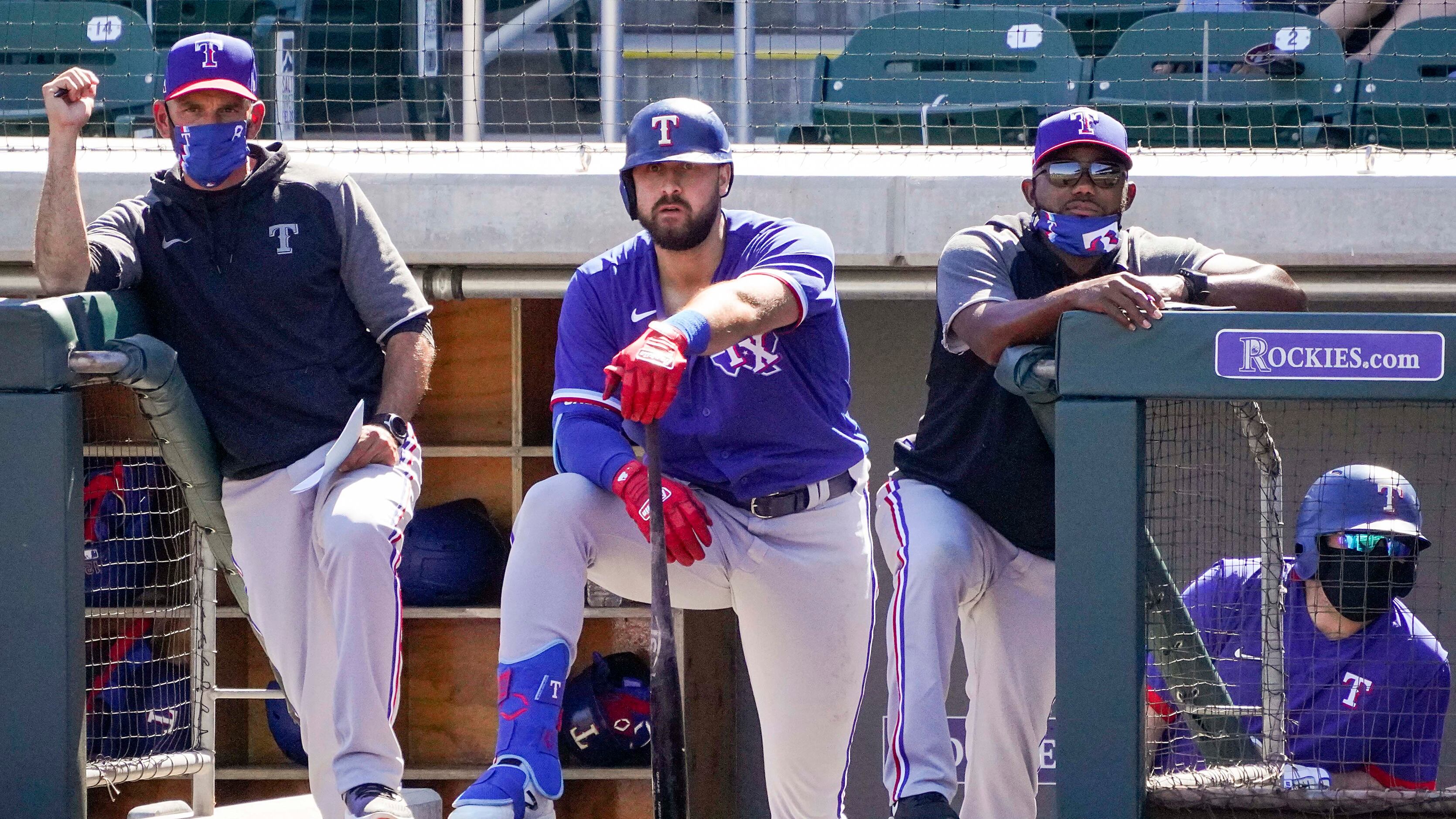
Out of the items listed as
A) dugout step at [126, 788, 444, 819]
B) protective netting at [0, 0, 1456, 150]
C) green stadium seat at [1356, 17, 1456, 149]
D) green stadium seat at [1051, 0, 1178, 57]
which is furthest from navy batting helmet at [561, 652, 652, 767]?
green stadium seat at [1356, 17, 1456, 149]

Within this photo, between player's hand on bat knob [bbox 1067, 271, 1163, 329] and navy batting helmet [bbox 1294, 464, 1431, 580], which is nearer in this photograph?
player's hand on bat knob [bbox 1067, 271, 1163, 329]

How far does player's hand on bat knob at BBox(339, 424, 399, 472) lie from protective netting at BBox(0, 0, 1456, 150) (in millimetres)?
2303

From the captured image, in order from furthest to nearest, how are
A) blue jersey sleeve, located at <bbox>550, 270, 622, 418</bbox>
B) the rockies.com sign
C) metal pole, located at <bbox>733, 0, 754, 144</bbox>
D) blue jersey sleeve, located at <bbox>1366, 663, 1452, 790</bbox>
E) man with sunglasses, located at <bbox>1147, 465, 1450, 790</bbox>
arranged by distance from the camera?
1. metal pole, located at <bbox>733, 0, 754, 144</bbox>
2. man with sunglasses, located at <bbox>1147, 465, 1450, 790</bbox>
3. blue jersey sleeve, located at <bbox>550, 270, 622, 418</bbox>
4. blue jersey sleeve, located at <bbox>1366, 663, 1452, 790</bbox>
5. the rockies.com sign

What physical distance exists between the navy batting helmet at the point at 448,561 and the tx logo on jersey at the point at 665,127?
2.38 metres

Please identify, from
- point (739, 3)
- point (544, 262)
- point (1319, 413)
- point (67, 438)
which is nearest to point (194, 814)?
point (544, 262)

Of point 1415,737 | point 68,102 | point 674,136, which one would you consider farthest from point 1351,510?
point 68,102

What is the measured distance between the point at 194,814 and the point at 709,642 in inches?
62.4

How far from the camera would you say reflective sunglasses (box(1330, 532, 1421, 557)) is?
316 centimetres

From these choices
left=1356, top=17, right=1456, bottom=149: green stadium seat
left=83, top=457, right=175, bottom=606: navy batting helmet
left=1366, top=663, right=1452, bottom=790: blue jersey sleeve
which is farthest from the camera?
left=1356, top=17, right=1456, bottom=149: green stadium seat

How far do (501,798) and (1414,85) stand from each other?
4.75 meters

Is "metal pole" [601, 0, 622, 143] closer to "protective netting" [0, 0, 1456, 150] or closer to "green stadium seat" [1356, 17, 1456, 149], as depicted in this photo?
"protective netting" [0, 0, 1456, 150]

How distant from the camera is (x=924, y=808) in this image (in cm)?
268

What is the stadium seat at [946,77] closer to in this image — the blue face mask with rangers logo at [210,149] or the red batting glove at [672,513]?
the blue face mask with rangers logo at [210,149]

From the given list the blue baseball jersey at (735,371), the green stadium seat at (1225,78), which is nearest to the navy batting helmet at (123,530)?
the blue baseball jersey at (735,371)
